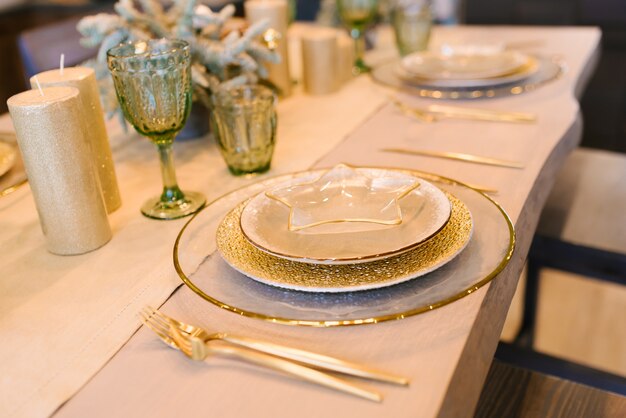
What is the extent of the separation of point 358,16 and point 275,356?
1.04 m

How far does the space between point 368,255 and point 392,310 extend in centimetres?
5

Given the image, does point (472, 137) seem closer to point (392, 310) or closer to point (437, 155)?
point (437, 155)

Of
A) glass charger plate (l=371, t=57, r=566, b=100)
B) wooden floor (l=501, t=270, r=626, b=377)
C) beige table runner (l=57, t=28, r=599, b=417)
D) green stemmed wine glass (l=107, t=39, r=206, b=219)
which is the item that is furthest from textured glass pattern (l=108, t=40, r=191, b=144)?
wooden floor (l=501, t=270, r=626, b=377)

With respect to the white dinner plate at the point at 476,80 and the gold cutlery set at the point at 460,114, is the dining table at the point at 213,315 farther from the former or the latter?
the white dinner plate at the point at 476,80

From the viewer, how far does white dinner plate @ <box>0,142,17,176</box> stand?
2.96 feet

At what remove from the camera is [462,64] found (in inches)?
51.0

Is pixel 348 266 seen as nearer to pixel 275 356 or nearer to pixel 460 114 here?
pixel 275 356

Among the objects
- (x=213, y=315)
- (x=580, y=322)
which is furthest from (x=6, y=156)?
(x=580, y=322)

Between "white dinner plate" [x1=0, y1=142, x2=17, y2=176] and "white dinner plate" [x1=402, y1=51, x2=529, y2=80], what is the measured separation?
27.8 inches

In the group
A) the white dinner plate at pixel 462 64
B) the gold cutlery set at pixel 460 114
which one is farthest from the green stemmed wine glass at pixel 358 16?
the gold cutlery set at pixel 460 114

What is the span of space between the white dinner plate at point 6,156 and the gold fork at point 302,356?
0.48 metres

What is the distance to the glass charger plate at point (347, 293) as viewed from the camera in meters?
0.56

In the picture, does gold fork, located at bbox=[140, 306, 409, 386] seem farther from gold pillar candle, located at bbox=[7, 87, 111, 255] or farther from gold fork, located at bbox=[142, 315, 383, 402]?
gold pillar candle, located at bbox=[7, 87, 111, 255]

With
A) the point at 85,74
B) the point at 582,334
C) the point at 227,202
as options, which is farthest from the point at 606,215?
the point at 85,74
